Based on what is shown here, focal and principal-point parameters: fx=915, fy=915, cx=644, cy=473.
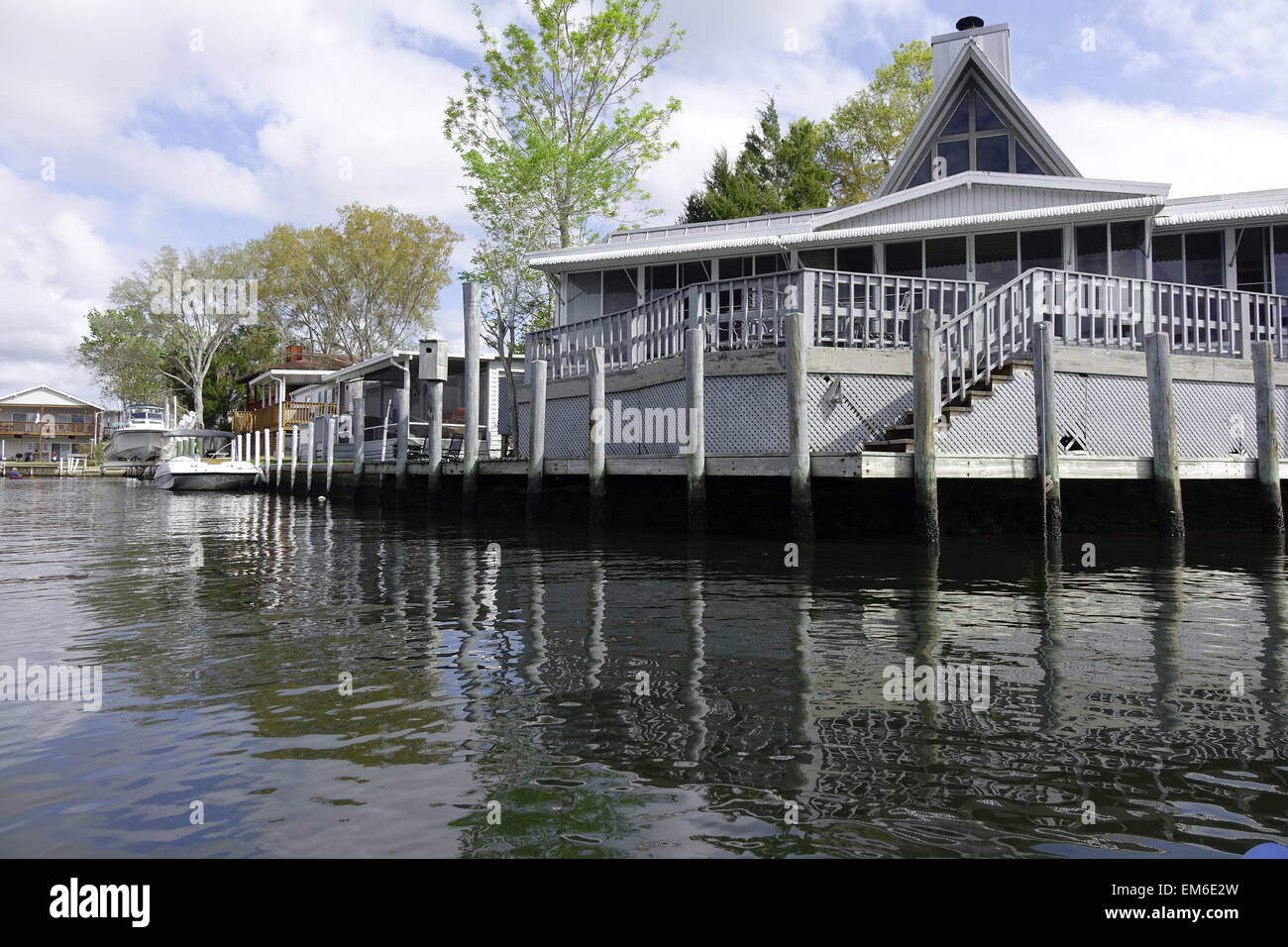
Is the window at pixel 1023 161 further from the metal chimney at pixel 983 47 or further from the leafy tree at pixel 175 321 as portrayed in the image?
the leafy tree at pixel 175 321

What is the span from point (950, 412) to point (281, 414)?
37816 mm

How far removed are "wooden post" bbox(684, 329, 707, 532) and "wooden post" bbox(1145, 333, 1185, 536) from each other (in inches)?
242

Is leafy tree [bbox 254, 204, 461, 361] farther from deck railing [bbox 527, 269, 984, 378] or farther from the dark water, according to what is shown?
the dark water

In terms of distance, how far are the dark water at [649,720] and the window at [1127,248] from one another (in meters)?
12.1

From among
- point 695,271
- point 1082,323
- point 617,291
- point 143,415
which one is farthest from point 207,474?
point 1082,323

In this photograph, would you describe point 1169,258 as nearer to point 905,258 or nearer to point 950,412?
point 905,258

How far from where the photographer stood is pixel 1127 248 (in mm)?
19469

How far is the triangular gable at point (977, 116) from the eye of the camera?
875 inches

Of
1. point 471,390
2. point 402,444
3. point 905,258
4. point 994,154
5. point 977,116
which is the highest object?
point 977,116

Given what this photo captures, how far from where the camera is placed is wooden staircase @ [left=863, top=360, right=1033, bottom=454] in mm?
12130

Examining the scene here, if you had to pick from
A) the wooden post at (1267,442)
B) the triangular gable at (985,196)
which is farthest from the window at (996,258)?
the wooden post at (1267,442)
